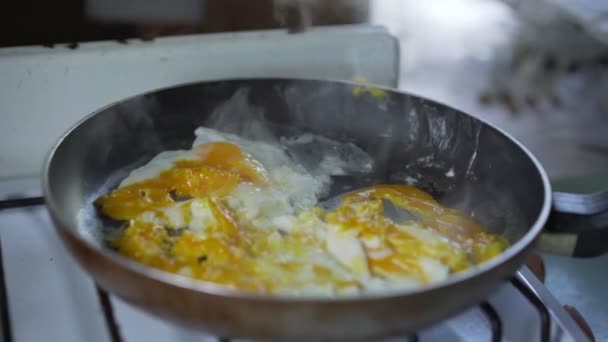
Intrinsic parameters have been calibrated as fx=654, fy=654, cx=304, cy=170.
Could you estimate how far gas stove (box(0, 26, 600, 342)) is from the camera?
906 mm

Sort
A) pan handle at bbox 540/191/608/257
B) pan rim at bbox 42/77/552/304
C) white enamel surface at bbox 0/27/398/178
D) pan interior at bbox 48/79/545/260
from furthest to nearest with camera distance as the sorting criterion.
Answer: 1. white enamel surface at bbox 0/27/398/178
2. pan interior at bbox 48/79/545/260
3. pan handle at bbox 540/191/608/257
4. pan rim at bbox 42/77/552/304

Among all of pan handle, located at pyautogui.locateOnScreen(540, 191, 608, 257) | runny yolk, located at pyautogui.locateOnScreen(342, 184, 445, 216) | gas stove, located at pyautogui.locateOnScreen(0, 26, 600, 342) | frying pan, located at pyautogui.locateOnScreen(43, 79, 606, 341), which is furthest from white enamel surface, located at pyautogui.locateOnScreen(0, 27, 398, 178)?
pan handle, located at pyautogui.locateOnScreen(540, 191, 608, 257)

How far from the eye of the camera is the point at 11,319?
91cm

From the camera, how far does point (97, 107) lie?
1273mm

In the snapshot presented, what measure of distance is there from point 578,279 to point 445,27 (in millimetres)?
3018

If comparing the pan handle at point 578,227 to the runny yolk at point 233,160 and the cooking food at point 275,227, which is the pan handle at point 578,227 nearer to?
the cooking food at point 275,227

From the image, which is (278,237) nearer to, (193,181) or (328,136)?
(193,181)

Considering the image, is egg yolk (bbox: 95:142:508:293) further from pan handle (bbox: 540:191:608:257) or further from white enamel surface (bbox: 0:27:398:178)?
white enamel surface (bbox: 0:27:398:178)

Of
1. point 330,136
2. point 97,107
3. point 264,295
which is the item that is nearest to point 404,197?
point 330,136

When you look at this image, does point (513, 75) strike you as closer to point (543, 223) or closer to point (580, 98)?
point (580, 98)

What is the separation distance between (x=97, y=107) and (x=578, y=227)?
2.93 ft

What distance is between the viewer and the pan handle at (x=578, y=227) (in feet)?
2.75

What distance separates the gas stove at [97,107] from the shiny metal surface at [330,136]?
0.31ft

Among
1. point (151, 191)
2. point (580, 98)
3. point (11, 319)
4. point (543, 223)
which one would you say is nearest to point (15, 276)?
point (11, 319)
